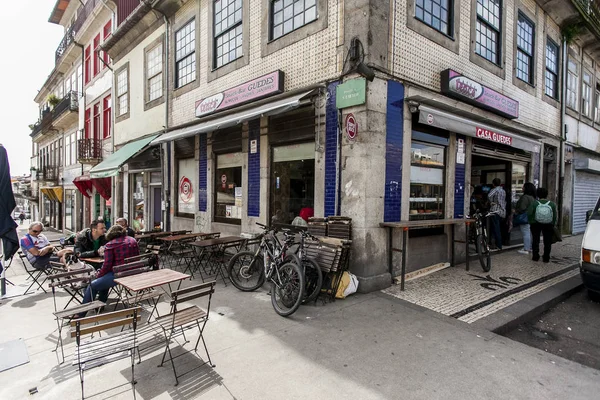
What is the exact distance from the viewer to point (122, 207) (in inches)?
540

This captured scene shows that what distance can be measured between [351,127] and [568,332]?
4.24 m

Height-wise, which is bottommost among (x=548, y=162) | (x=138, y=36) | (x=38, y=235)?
(x=38, y=235)

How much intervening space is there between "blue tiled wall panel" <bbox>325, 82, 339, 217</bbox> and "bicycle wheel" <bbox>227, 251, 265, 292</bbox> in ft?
5.17

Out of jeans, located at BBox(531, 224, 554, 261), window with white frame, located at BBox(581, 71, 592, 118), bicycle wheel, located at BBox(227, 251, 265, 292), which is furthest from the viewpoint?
window with white frame, located at BBox(581, 71, 592, 118)

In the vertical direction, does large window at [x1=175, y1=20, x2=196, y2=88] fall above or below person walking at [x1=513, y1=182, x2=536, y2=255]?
above

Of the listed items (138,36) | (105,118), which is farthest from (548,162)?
(105,118)

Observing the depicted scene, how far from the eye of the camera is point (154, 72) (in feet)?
38.2

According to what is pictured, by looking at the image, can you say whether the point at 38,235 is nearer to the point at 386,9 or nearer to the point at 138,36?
the point at 386,9

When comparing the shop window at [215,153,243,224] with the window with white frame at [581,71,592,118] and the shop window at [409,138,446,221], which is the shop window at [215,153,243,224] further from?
the window with white frame at [581,71,592,118]

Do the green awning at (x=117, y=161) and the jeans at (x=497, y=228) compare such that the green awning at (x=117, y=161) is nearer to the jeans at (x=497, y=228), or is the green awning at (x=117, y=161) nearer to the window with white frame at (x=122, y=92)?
the window with white frame at (x=122, y=92)

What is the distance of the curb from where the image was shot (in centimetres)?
412

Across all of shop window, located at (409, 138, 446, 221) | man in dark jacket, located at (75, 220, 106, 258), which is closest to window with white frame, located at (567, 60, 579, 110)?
shop window, located at (409, 138, 446, 221)

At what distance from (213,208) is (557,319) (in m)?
7.88

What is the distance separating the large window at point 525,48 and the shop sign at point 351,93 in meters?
6.85
